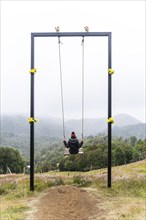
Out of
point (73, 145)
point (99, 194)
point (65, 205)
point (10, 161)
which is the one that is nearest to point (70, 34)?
point (73, 145)

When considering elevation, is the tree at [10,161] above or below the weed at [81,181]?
below

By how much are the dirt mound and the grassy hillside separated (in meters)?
0.35

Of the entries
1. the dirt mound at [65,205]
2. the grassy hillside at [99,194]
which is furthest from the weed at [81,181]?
the dirt mound at [65,205]

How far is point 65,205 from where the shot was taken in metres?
12.5

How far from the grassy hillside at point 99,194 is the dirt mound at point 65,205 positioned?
35 cm

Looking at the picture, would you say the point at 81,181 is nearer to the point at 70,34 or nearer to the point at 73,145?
the point at 73,145

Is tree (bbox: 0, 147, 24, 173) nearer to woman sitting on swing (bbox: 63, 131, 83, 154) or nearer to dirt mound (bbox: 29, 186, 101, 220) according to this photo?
woman sitting on swing (bbox: 63, 131, 83, 154)

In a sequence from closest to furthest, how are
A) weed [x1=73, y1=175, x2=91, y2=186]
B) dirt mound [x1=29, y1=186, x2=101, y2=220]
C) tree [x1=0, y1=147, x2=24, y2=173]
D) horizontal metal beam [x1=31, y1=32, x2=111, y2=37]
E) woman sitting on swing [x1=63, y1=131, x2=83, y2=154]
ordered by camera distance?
dirt mound [x1=29, y1=186, x2=101, y2=220]
woman sitting on swing [x1=63, y1=131, x2=83, y2=154]
horizontal metal beam [x1=31, y1=32, x2=111, y2=37]
weed [x1=73, y1=175, x2=91, y2=186]
tree [x1=0, y1=147, x2=24, y2=173]

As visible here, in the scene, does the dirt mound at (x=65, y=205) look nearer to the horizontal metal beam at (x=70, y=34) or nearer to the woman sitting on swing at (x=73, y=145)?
the woman sitting on swing at (x=73, y=145)

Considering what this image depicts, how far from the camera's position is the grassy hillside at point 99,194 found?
11.2 meters

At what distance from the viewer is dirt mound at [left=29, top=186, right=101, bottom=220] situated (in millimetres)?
11162

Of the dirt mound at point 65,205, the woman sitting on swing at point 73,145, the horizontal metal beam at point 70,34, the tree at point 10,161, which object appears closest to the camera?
the dirt mound at point 65,205

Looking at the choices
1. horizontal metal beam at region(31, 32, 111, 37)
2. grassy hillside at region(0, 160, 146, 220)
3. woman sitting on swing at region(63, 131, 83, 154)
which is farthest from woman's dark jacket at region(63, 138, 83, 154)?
horizontal metal beam at region(31, 32, 111, 37)

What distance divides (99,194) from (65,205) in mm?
2322
